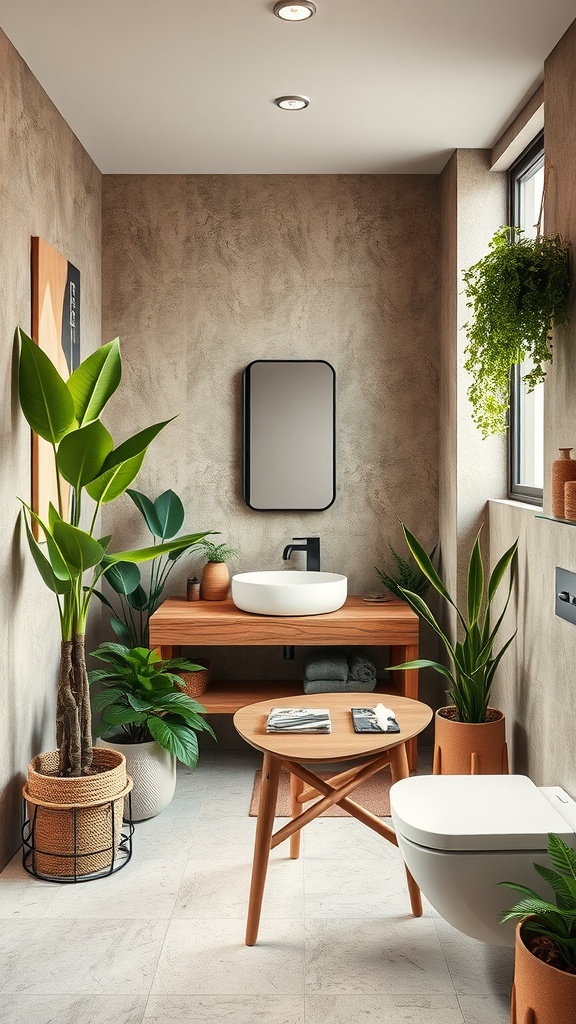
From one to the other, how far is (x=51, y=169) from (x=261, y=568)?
1.91 m

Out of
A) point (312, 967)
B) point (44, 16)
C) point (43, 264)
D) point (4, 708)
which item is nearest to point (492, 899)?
point (312, 967)

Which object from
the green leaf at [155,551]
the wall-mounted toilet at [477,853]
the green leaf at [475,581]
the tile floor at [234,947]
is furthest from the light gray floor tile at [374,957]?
the green leaf at [155,551]

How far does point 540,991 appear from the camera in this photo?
5.52 ft

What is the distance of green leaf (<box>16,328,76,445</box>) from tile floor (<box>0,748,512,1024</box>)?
1.44 metres

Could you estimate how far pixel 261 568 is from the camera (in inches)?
165

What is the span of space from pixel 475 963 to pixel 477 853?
1.72ft

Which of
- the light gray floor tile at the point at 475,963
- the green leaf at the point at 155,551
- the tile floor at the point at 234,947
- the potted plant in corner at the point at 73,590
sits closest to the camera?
the tile floor at the point at 234,947

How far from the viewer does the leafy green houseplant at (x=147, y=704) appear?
3.17 metres

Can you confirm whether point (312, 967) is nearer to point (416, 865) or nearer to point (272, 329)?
point (416, 865)

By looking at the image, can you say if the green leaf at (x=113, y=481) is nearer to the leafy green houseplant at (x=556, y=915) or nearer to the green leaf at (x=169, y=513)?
the green leaf at (x=169, y=513)

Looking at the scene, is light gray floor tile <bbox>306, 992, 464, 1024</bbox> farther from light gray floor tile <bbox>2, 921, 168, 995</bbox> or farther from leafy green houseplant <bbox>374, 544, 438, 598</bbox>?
leafy green houseplant <bbox>374, 544, 438, 598</bbox>

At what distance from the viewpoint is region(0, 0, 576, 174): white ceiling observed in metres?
2.59

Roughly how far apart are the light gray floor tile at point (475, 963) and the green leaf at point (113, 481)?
65.8 inches

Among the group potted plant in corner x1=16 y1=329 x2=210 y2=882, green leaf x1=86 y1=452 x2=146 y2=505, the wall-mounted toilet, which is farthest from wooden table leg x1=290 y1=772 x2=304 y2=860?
green leaf x1=86 y1=452 x2=146 y2=505
